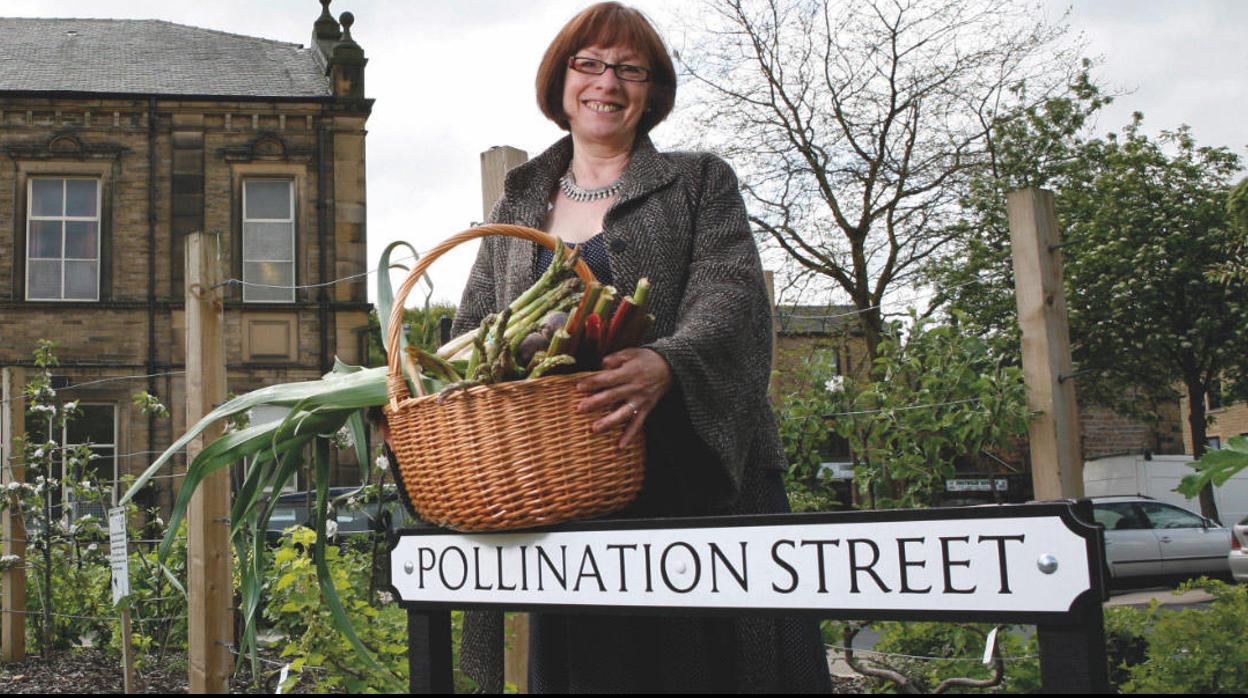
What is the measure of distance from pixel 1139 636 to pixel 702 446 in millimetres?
3389

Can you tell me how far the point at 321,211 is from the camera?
64.7 ft

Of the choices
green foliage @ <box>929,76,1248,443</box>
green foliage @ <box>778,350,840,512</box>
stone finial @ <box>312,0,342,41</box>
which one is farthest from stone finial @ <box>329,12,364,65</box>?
green foliage @ <box>778,350,840,512</box>

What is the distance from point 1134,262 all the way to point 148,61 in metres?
16.8

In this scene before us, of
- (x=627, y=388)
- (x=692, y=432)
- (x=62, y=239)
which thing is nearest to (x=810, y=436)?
(x=692, y=432)

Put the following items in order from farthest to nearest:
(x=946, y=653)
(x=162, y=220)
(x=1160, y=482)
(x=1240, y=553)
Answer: (x=1160, y=482)
(x=162, y=220)
(x=1240, y=553)
(x=946, y=653)

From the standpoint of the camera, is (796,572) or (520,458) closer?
(796,572)

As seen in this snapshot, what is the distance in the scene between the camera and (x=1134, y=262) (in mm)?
20031

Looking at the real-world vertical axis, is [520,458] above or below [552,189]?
below

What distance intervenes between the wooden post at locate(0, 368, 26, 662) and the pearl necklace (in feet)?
17.9

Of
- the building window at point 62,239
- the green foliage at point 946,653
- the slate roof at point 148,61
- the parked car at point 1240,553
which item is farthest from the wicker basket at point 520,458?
the building window at point 62,239

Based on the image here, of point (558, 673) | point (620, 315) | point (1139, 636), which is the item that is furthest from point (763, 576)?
point (1139, 636)

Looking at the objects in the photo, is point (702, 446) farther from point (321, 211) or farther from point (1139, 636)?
point (321, 211)

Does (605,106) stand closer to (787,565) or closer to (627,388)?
(627,388)

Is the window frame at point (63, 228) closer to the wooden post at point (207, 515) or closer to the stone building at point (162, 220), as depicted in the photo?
the stone building at point (162, 220)
